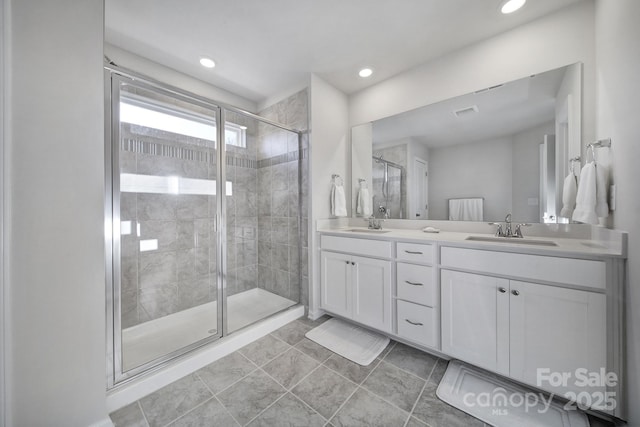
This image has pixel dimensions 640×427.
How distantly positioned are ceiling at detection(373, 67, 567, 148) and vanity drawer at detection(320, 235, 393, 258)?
1.10 m

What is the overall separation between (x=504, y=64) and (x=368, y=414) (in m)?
2.59

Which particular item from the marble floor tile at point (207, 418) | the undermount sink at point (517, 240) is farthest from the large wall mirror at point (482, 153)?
the marble floor tile at point (207, 418)

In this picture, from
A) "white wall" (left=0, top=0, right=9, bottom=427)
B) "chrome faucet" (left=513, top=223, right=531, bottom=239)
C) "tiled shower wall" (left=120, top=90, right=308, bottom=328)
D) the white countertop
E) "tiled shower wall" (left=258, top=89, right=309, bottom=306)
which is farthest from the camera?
"tiled shower wall" (left=258, top=89, right=309, bottom=306)

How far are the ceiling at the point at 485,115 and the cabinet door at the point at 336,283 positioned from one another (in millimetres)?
1369

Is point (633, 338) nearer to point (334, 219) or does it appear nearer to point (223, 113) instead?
point (334, 219)

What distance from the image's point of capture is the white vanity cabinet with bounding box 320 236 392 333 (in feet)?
6.05

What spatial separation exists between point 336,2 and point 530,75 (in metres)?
1.49

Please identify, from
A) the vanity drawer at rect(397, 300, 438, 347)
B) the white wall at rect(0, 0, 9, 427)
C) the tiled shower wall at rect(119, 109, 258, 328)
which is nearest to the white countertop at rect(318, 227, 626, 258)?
the vanity drawer at rect(397, 300, 438, 347)

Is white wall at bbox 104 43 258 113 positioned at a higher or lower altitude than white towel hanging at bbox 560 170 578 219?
higher

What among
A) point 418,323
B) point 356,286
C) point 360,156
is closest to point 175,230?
point 356,286

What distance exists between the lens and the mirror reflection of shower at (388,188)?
2330 millimetres

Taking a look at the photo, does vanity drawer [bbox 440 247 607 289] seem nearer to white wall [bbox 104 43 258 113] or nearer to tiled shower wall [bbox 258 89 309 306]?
tiled shower wall [bbox 258 89 309 306]

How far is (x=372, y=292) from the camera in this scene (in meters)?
1.91

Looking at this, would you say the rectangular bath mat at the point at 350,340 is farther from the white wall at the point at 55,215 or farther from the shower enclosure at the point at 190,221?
the white wall at the point at 55,215
